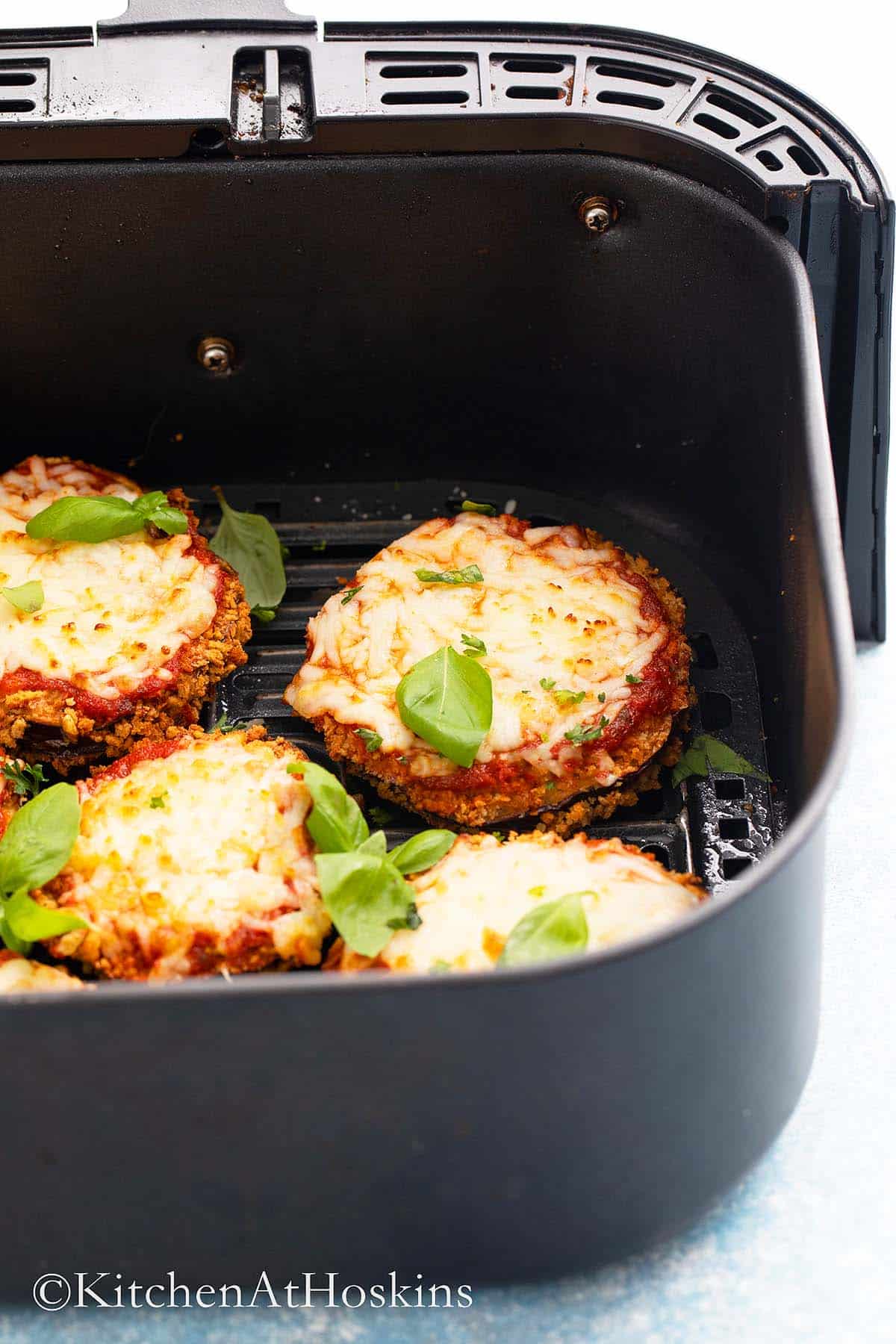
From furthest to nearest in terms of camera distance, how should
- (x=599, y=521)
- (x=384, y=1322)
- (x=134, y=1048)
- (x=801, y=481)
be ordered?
(x=599, y=521), (x=801, y=481), (x=384, y=1322), (x=134, y=1048)

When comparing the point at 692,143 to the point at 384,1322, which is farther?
the point at 692,143

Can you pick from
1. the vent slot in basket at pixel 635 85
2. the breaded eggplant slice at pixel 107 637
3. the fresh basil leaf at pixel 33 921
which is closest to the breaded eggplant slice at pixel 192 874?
the fresh basil leaf at pixel 33 921

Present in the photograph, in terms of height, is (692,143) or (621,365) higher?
(692,143)

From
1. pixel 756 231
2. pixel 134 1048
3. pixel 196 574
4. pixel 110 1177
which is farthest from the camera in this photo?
pixel 196 574

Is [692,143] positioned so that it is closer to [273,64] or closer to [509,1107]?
[273,64]

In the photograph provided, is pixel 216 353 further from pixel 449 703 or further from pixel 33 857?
pixel 33 857

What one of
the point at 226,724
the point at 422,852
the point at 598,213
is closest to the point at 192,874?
the point at 422,852

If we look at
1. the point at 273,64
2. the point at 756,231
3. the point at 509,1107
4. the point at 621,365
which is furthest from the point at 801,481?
the point at 273,64

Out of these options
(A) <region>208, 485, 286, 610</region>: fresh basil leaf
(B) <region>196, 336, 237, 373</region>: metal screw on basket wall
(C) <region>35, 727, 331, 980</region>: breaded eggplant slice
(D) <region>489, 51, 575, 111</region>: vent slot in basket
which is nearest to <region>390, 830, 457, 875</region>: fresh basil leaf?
(C) <region>35, 727, 331, 980</region>: breaded eggplant slice
